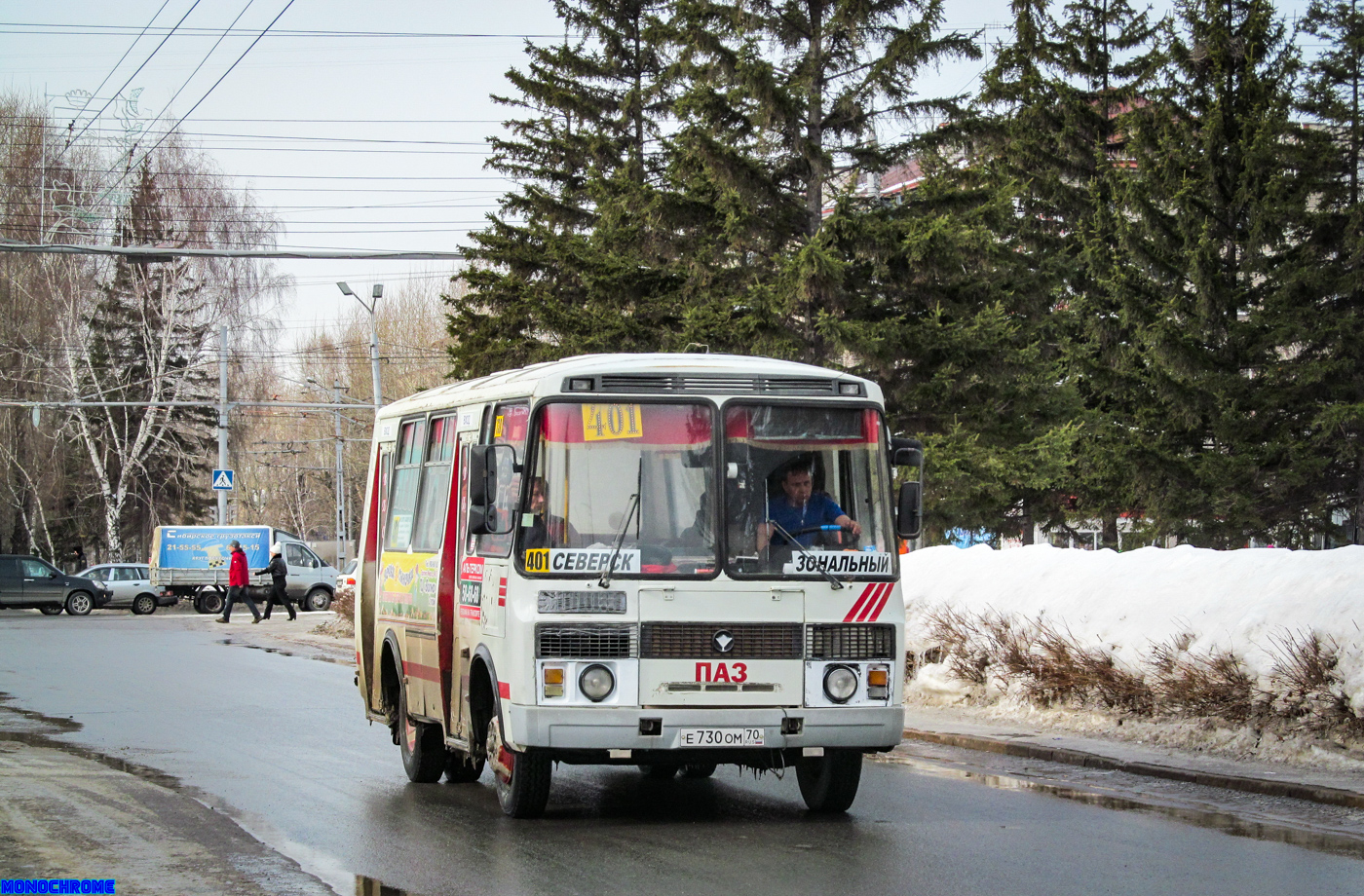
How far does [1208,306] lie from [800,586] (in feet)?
67.0

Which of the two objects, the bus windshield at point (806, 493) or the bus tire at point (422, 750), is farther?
the bus tire at point (422, 750)

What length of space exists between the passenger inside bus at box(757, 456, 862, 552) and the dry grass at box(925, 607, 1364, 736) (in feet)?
12.6

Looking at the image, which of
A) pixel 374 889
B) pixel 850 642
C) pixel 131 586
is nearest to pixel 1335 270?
pixel 850 642

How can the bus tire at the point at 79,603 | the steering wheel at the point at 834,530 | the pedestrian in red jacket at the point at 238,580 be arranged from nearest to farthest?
the steering wheel at the point at 834,530 < the pedestrian in red jacket at the point at 238,580 < the bus tire at the point at 79,603

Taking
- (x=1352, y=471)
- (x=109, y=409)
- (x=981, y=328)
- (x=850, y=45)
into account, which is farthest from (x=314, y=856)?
(x=109, y=409)

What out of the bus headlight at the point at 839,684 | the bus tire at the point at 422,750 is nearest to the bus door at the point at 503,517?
the bus headlight at the point at 839,684

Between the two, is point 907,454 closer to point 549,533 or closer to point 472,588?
point 549,533

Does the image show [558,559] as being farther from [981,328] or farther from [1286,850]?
[981,328]

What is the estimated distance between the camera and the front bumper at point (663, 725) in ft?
29.0

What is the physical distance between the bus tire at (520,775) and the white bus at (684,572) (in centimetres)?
2

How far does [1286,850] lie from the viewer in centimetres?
848

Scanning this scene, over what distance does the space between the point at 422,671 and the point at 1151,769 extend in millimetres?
5216

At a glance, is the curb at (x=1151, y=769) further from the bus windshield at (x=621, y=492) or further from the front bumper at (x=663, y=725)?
the bus windshield at (x=621, y=492)

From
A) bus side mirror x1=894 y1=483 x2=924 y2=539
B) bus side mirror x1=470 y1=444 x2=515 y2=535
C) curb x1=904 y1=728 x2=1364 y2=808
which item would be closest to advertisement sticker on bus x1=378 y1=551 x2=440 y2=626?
bus side mirror x1=470 y1=444 x2=515 y2=535
